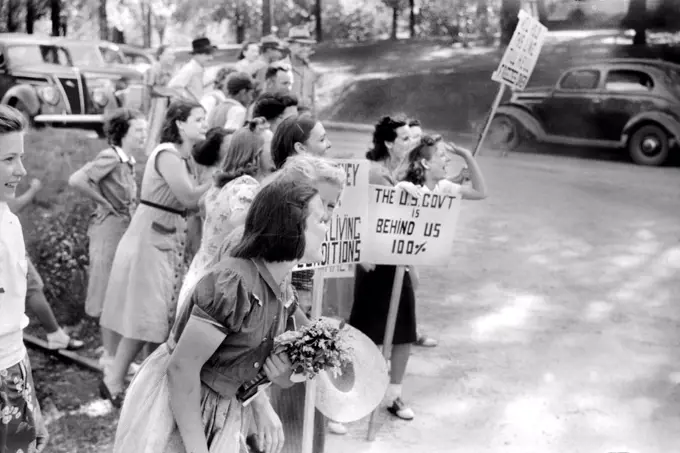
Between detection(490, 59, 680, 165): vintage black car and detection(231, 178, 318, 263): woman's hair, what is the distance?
9.84 meters

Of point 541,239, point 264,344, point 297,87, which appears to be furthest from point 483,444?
point 297,87

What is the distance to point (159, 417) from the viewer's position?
8.24ft

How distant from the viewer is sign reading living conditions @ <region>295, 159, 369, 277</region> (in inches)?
180

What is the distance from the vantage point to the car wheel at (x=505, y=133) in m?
12.2

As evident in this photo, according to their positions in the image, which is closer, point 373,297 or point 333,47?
point 373,297

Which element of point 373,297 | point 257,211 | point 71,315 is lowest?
point 71,315

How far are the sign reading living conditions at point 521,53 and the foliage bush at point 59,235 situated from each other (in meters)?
3.66

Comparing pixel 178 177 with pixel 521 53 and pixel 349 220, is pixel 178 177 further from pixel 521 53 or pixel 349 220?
pixel 521 53

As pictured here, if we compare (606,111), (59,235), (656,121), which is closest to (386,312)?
(59,235)

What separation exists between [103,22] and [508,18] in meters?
10.7

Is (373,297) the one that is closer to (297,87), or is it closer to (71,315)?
(71,315)

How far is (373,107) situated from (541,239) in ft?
12.6

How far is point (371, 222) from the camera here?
5.02 m

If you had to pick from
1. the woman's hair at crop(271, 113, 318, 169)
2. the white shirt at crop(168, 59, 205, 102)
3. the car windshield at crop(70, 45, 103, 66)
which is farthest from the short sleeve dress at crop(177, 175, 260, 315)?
the car windshield at crop(70, 45, 103, 66)
